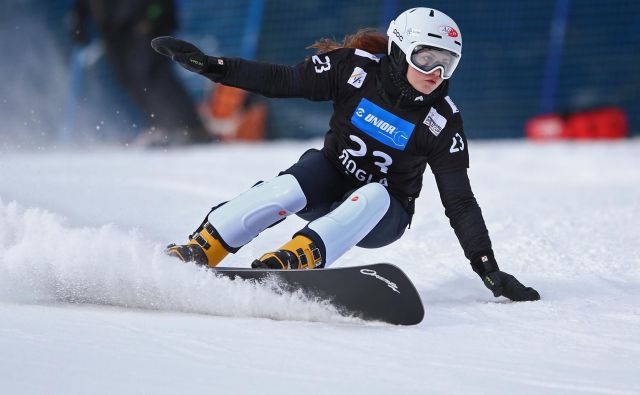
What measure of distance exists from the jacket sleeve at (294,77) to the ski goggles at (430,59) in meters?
0.31

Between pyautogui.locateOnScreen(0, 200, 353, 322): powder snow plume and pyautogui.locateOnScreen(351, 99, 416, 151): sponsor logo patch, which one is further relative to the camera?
pyautogui.locateOnScreen(351, 99, 416, 151): sponsor logo patch

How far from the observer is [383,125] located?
3617mm

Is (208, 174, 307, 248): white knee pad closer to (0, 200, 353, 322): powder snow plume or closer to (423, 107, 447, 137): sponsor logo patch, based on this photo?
(0, 200, 353, 322): powder snow plume

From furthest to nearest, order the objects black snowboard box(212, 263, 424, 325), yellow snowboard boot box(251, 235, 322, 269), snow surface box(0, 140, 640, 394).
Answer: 1. yellow snowboard boot box(251, 235, 322, 269)
2. black snowboard box(212, 263, 424, 325)
3. snow surface box(0, 140, 640, 394)

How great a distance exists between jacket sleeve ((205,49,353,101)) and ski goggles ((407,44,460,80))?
0.31m

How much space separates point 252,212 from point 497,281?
3.09 ft

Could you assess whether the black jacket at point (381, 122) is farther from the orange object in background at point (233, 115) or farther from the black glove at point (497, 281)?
the orange object in background at point (233, 115)

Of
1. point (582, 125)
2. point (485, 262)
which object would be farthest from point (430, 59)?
point (582, 125)


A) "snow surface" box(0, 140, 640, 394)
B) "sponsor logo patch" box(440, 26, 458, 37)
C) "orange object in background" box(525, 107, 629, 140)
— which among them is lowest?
"snow surface" box(0, 140, 640, 394)

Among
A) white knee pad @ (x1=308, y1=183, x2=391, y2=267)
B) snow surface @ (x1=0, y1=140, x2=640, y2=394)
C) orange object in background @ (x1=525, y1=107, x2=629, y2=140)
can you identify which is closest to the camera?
snow surface @ (x1=0, y1=140, x2=640, y2=394)

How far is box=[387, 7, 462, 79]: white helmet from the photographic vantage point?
347 centimetres

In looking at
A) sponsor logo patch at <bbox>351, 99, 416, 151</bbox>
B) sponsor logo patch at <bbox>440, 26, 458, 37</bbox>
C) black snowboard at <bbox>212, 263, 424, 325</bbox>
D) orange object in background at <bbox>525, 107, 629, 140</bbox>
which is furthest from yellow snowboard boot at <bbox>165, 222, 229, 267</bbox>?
orange object in background at <bbox>525, 107, 629, 140</bbox>

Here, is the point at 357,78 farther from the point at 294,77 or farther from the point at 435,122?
the point at 435,122

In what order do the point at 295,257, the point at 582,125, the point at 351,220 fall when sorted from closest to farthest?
the point at 295,257
the point at 351,220
the point at 582,125
